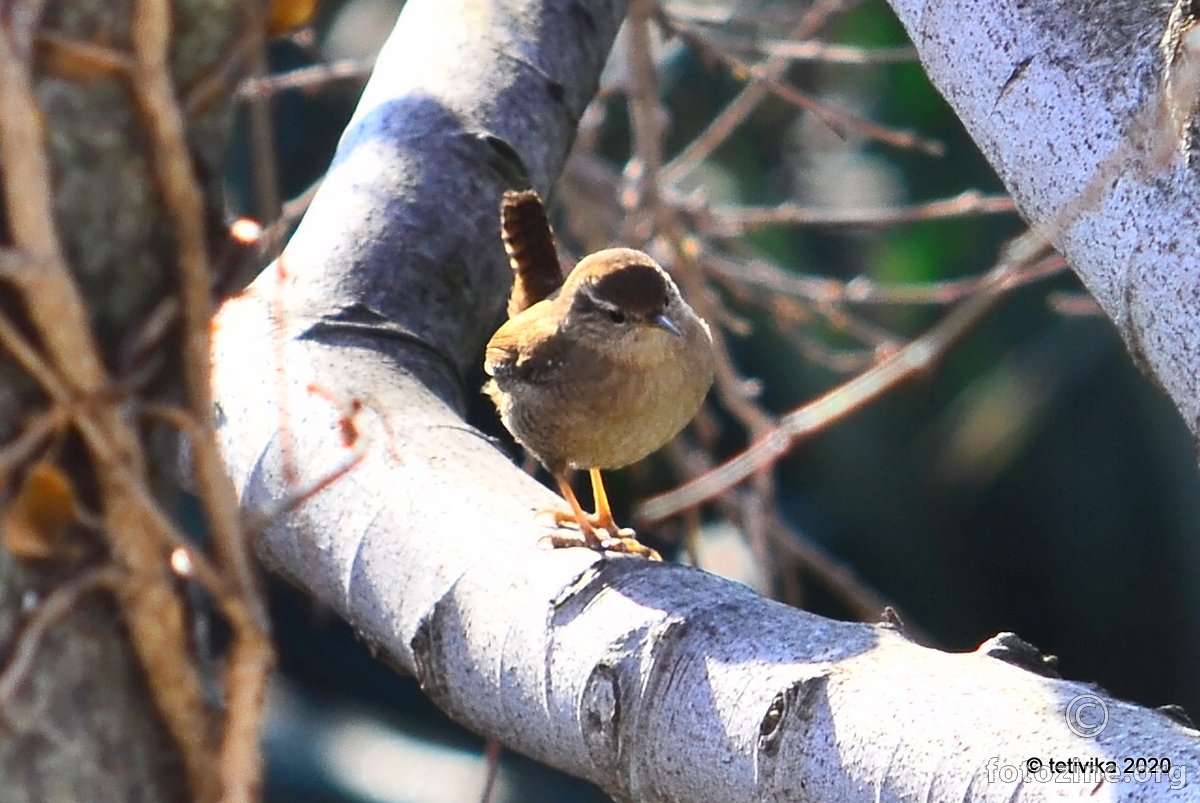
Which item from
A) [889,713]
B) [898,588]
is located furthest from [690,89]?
[889,713]

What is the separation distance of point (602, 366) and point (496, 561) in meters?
1.21

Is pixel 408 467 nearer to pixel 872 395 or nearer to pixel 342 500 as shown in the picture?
pixel 342 500

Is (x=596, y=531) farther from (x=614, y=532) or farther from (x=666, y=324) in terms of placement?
(x=666, y=324)

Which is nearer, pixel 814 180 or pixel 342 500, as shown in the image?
pixel 342 500

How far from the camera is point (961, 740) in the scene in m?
1.45

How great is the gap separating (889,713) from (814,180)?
18.6 ft

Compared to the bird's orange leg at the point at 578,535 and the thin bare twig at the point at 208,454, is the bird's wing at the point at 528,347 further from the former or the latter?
the thin bare twig at the point at 208,454

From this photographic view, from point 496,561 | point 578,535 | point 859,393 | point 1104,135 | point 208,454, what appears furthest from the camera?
point 859,393

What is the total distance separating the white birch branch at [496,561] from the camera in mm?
1497

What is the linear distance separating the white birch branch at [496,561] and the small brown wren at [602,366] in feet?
1.17

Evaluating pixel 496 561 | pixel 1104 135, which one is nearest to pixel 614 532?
pixel 496 561

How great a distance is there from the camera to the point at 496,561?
1900 mm

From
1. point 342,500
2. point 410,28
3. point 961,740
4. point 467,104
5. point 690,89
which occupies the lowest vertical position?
point 961,740

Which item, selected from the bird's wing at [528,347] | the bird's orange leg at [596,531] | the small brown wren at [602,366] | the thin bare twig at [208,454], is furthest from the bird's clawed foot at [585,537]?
the thin bare twig at [208,454]
